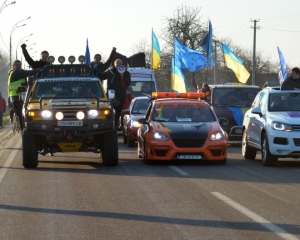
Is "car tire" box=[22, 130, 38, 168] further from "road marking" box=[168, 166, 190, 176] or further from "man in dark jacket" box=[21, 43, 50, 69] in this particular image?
"man in dark jacket" box=[21, 43, 50, 69]

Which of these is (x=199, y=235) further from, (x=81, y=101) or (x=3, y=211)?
(x=81, y=101)

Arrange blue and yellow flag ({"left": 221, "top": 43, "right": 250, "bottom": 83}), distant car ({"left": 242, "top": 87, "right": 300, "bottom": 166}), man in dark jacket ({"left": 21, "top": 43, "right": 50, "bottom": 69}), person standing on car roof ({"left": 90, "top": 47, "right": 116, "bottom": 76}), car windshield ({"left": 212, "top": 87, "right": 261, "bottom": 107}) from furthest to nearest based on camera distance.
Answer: blue and yellow flag ({"left": 221, "top": 43, "right": 250, "bottom": 83})
car windshield ({"left": 212, "top": 87, "right": 261, "bottom": 107})
man in dark jacket ({"left": 21, "top": 43, "right": 50, "bottom": 69})
person standing on car roof ({"left": 90, "top": 47, "right": 116, "bottom": 76})
distant car ({"left": 242, "top": 87, "right": 300, "bottom": 166})

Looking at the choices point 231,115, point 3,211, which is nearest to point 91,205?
point 3,211

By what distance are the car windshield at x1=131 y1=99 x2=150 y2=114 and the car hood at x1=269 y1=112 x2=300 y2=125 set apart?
7362 millimetres

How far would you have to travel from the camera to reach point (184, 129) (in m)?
17.4

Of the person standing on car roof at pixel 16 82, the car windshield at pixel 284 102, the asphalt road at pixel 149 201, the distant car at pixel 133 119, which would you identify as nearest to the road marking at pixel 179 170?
the asphalt road at pixel 149 201

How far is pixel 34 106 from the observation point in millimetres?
16844

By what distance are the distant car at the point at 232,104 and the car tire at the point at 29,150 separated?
7.91 metres

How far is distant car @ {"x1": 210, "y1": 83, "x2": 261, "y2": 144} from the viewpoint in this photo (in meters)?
23.7

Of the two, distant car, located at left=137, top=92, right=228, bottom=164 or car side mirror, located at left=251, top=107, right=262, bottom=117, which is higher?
car side mirror, located at left=251, top=107, right=262, bottom=117

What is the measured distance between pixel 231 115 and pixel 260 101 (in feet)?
15.4

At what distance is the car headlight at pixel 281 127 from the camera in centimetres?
1695

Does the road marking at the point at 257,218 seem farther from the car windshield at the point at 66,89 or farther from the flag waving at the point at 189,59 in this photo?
the flag waving at the point at 189,59

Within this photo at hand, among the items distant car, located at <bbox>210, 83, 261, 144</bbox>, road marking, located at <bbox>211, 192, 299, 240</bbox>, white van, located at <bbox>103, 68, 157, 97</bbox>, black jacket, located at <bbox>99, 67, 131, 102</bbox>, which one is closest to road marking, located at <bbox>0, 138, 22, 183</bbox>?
black jacket, located at <bbox>99, 67, 131, 102</bbox>
